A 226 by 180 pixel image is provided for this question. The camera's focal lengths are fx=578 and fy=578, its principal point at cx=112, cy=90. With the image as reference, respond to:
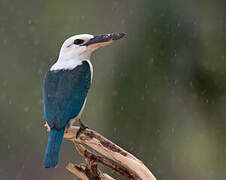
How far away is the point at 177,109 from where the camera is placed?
645cm

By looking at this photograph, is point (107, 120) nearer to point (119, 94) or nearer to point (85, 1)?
point (119, 94)

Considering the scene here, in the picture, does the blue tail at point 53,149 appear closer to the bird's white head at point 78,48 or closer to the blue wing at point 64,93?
the blue wing at point 64,93

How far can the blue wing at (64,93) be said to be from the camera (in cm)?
419

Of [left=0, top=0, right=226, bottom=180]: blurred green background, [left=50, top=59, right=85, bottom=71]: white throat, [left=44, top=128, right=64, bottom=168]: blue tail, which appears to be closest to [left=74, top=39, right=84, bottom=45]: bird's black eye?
[left=50, top=59, right=85, bottom=71]: white throat

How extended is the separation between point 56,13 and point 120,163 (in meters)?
4.41

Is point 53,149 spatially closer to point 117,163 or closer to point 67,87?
point 117,163

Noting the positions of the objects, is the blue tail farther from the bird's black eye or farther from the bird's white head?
the bird's black eye

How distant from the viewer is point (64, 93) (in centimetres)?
437

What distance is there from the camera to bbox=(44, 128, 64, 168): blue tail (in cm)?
387

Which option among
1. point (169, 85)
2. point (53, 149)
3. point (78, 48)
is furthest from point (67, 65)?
point (169, 85)

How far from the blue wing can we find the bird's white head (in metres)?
0.08

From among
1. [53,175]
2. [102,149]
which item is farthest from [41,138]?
[102,149]

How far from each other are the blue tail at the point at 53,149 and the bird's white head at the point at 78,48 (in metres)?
0.71

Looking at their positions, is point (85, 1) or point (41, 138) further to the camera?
point (41, 138)
